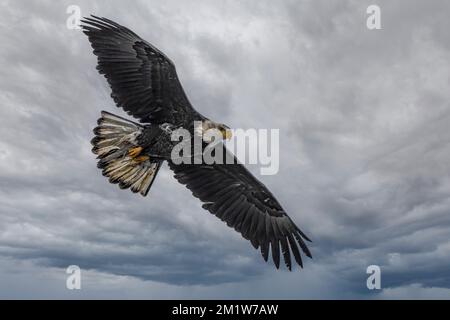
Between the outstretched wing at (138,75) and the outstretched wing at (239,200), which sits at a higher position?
the outstretched wing at (138,75)

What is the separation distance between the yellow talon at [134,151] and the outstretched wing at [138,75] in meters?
0.54

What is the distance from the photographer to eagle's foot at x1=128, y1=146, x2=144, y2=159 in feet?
25.3

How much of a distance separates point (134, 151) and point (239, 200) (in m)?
2.58

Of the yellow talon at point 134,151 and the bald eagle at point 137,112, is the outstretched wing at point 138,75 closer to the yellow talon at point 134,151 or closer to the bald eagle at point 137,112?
the bald eagle at point 137,112

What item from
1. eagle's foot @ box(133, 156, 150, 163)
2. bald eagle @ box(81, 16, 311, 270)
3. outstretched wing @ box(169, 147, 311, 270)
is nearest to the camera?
bald eagle @ box(81, 16, 311, 270)

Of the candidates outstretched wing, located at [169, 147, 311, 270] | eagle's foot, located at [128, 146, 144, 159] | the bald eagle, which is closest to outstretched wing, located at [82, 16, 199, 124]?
the bald eagle

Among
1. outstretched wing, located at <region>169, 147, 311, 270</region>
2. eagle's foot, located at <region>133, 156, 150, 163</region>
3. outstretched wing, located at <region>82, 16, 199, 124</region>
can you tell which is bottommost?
outstretched wing, located at <region>169, 147, 311, 270</region>

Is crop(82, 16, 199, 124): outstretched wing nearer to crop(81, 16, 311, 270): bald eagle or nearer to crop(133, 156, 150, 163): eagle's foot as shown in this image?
crop(81, 16, 311, 270): bald eagle

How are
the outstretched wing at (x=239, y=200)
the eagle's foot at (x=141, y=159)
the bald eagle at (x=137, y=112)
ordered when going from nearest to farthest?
1. the bald eagle at (x=137, y=112)
2. the eagle's foot at (x=141, y=159)
3. the outstretched wing at (x=239, y=200)

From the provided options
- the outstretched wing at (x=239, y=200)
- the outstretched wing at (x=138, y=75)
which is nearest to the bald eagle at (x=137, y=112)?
the outstretched wing at (x=138, y=75)

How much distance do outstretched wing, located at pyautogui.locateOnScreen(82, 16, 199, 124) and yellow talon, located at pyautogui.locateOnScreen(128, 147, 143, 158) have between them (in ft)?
1.78

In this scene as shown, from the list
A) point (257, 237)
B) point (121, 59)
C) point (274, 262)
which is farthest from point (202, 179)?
point (121, 59)

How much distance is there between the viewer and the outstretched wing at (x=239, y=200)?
340 inches


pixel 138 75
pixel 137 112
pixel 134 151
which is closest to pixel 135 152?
pixel 134 151
